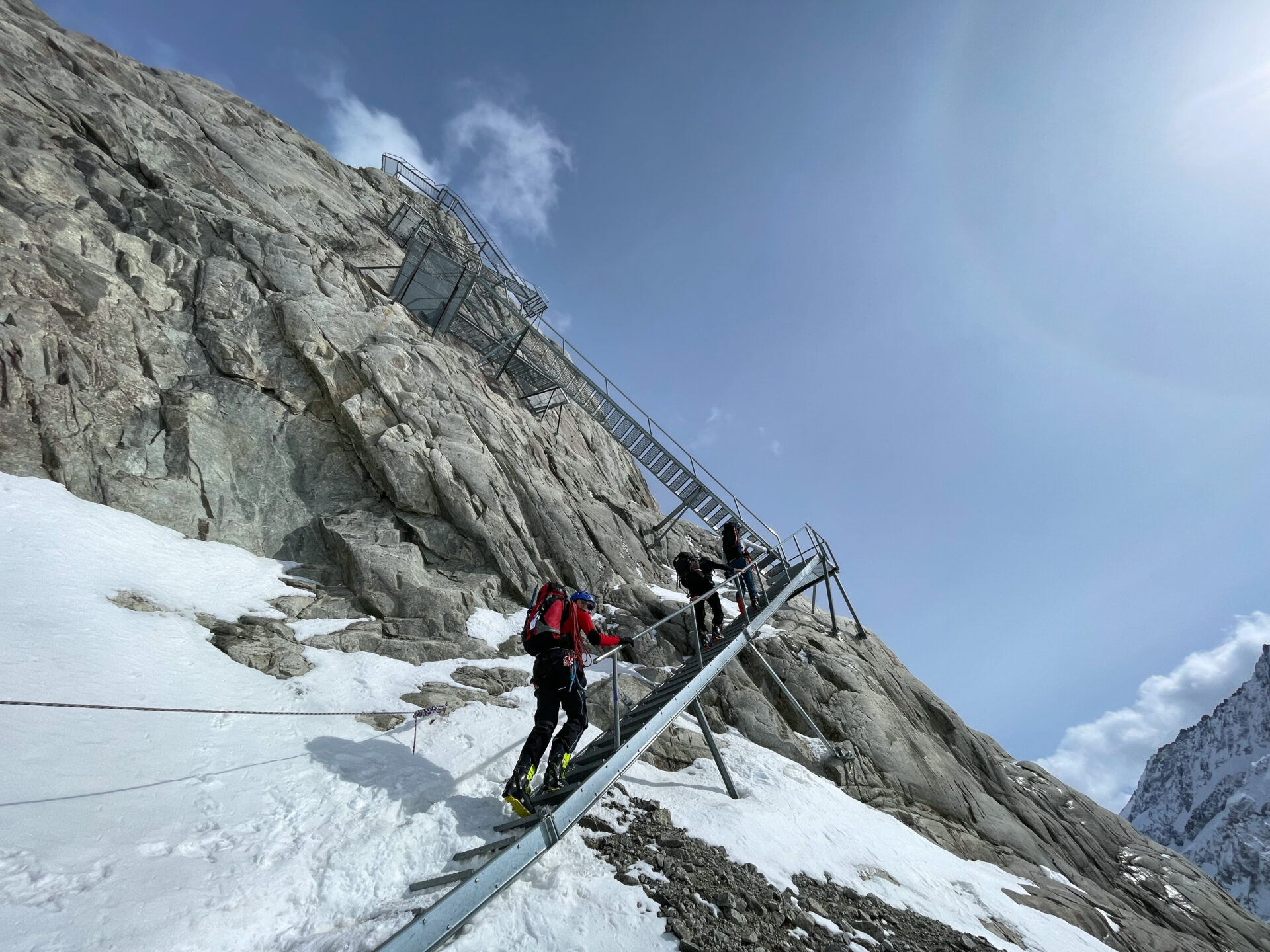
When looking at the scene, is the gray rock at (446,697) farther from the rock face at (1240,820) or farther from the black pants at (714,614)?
the rock face at (1240,820)

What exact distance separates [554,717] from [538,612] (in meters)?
1.23

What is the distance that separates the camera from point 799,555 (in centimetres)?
1609

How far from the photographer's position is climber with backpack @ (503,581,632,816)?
622cm

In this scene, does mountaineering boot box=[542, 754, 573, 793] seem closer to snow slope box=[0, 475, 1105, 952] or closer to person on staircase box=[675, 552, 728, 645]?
snow slope box=[0, 475, 1105, 952]

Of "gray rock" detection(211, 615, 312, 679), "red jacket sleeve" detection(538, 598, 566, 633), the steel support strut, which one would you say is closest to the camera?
"red jacket sleeve" detection(538, 598, 566, 633)

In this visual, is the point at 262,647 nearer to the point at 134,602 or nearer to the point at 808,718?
the point at 134,602

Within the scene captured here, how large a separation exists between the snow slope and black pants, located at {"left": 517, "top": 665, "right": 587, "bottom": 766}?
90cm

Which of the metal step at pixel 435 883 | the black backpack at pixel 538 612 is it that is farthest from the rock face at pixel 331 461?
the metal step at pixel 435 883

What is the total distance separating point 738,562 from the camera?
1345 cm

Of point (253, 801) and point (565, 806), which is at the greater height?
point (565, 806)

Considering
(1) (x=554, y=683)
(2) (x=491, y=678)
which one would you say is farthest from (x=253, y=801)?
(2) (x=491, y=678)

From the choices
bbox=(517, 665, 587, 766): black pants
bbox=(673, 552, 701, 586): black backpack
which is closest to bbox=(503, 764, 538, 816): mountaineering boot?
bbox=(517, 665, 587, 766): black pants

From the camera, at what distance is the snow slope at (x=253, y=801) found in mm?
4371

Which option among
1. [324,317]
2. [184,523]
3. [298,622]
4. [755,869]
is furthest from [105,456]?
[755,869]
